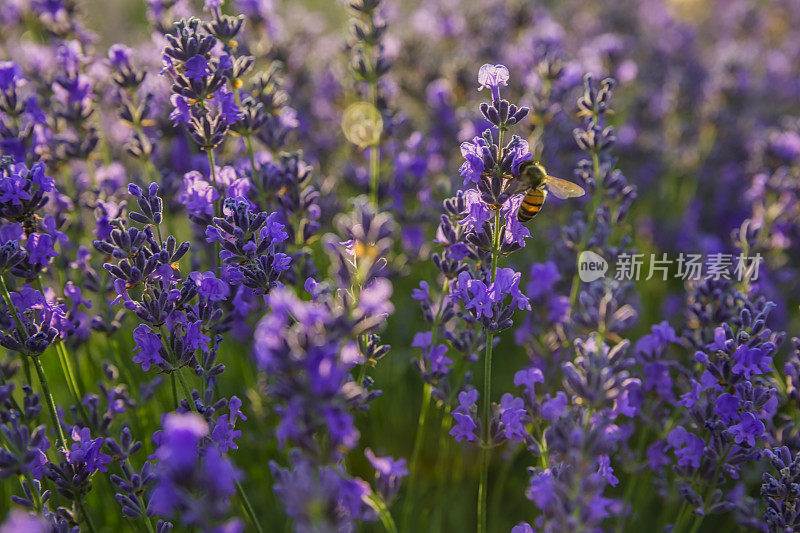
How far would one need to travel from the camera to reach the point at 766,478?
214 cm

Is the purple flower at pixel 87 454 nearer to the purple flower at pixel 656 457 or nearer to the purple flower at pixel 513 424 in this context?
the purple flower at pixel 513 424

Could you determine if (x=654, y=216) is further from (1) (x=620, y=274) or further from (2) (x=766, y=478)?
(2) (x=766, y=478)

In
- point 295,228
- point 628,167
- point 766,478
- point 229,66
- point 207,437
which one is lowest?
point 207,437

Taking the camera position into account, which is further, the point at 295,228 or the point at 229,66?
the point at 295,228

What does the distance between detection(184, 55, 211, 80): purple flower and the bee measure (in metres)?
1.26

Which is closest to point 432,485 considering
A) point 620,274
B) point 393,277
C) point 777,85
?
point 393,277

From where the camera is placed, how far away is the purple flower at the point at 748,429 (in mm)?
2090

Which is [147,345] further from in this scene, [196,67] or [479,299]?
[479,299]

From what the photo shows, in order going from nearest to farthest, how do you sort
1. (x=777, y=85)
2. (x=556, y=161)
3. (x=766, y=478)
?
(x=766, y=478) < (x=556, y=161) < (x=777, y=85)

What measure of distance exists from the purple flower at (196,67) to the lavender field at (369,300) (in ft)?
0.04

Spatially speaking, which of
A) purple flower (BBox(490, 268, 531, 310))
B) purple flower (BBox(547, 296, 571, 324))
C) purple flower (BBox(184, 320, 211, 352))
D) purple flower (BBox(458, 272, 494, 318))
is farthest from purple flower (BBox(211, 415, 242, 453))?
purple flower (BBox(547, 296, 571, 324))

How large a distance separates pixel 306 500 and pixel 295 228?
5.94 ft

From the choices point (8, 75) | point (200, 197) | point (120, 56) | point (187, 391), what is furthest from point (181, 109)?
point (187, 391)

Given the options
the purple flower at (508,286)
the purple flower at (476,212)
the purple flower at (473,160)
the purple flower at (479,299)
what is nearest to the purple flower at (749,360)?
the purple flower at (508,286)
